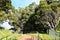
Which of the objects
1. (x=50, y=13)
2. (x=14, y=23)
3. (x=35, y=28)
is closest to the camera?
(x=50, y=13)

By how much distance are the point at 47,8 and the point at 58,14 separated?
273 cm

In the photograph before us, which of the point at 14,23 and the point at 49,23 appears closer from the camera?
the point at 49,23

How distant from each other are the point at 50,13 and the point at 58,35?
25.2 m

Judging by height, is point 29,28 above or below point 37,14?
below

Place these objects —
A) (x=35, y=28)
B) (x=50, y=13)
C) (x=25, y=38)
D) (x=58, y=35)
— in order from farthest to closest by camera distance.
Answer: (x=35, y=28)
(x=50, y=13)
(x=25, y=38)
(x=58, y=35)

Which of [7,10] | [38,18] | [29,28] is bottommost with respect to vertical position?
[29,28]

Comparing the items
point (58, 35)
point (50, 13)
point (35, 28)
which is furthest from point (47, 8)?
point (58, 35)

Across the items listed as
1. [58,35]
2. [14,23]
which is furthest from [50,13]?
[58,35]

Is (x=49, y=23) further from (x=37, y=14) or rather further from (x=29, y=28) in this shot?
(x=29, y=28)

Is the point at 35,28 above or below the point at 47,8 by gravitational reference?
below

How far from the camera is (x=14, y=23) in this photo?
62.4 meters

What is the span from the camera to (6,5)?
3259 centimetres

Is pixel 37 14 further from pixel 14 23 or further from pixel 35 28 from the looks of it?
pixel 14 23

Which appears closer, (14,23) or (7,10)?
(7,10)
